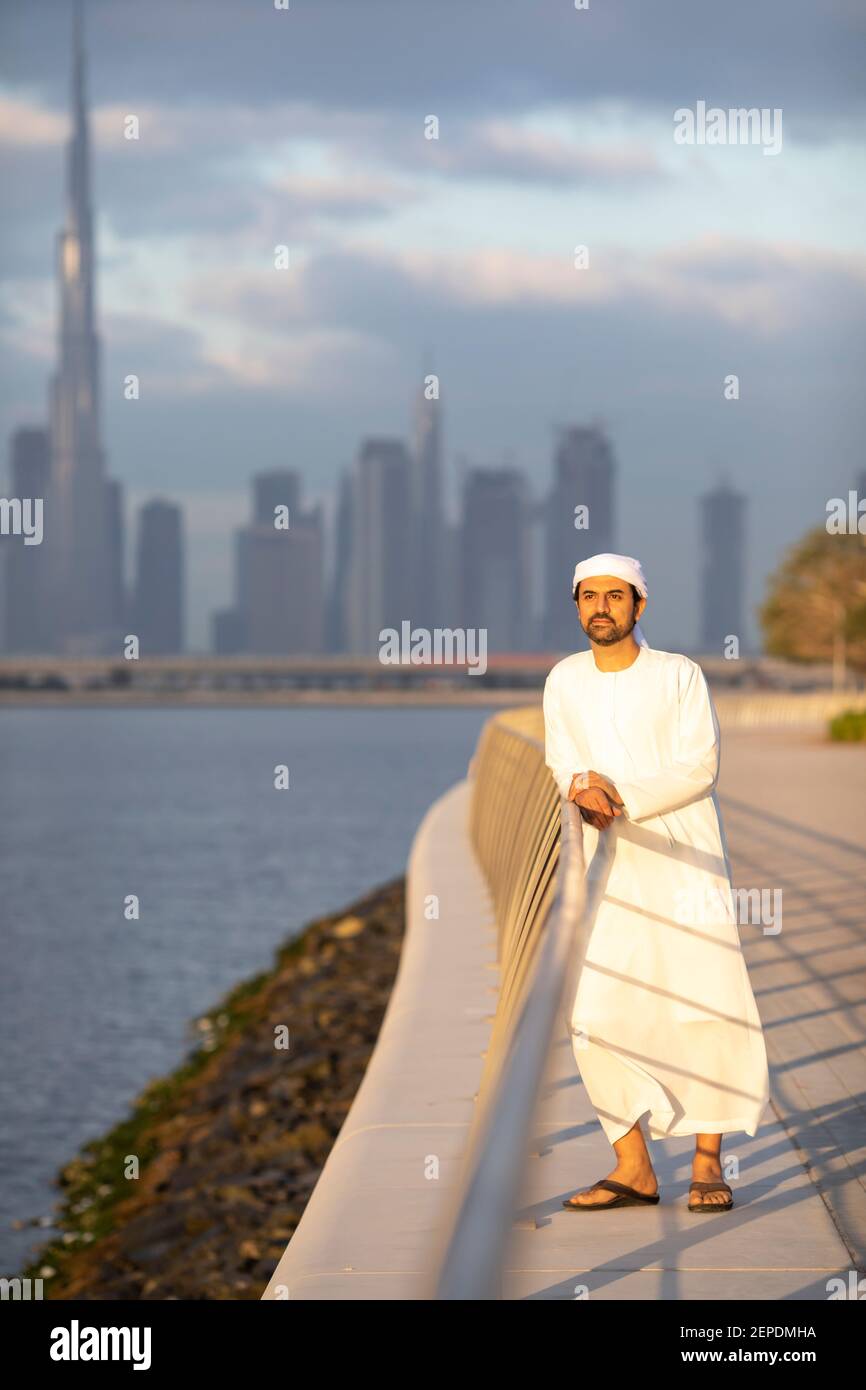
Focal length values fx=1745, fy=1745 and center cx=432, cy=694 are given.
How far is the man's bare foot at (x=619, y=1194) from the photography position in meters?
5.12

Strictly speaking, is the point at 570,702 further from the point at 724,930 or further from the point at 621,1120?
the point at 621,1120

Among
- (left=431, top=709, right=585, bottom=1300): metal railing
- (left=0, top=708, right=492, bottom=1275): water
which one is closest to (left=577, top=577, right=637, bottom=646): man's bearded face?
(left=431, top=709, right=585, bottom=1300): metal railing

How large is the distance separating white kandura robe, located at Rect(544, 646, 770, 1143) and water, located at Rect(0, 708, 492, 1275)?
802cm

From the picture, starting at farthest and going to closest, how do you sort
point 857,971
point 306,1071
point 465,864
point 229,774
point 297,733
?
point 297,733
point 229,774
point 465,864
point 306,1071
point 857,971

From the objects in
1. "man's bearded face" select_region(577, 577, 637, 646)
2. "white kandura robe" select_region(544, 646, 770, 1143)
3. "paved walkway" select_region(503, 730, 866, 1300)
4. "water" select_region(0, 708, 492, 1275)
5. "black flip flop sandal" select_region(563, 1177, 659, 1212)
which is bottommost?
"water" select_region(0, 708, 492, 1275)

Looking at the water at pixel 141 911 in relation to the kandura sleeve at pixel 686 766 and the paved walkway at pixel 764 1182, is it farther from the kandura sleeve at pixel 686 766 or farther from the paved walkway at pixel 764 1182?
the kandura sleeve at pixel 686 766

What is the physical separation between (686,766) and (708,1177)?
1.25 metres

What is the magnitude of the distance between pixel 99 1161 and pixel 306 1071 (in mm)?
2178

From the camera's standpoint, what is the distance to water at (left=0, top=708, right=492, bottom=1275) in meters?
16.3

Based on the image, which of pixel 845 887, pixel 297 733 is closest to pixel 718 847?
pixel 845 887

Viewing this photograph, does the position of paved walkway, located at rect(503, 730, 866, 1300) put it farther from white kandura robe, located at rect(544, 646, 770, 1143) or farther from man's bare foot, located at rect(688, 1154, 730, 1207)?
white kandura robe, located at rect(544, 646, 770, 1143)

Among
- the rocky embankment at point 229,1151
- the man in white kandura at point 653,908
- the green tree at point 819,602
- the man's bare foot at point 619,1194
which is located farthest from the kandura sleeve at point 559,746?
the green tree at point 819,602

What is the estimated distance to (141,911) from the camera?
30.6 m

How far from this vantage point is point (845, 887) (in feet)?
46.4
